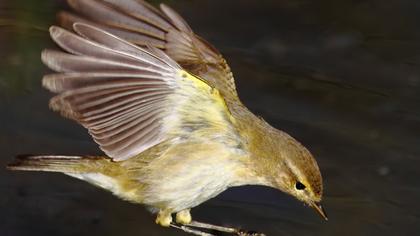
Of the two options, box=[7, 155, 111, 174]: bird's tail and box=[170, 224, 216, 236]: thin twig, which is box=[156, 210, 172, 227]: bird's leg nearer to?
Answer: box=[170, 224, 216, 236]: thin twig

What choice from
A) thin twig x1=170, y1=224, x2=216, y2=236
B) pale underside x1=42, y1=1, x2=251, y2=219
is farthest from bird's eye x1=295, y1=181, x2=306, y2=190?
thin twig x1=170, y1=224, x2=216, y2=236

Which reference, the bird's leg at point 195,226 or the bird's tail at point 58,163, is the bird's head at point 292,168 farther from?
the bird's tail at point 58,163

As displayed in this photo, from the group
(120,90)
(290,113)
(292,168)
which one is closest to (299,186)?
(292,168)

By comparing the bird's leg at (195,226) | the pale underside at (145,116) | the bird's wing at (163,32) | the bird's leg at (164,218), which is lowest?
the bird's leg at (164,218)

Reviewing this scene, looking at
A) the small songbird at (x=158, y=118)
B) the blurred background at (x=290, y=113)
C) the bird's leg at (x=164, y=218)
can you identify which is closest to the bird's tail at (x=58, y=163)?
the small songbird at (x=158, y=118)

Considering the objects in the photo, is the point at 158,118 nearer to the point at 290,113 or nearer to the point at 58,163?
the point at 58,163

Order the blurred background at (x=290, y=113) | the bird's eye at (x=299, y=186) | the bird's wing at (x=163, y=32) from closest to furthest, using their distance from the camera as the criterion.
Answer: the bird's wing at (x=163, y=32) < the bird's eye at (x=299, y=186) < the blurred background at (x=290, y=113)

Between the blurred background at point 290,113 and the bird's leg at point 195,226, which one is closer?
the bird's leg at point 195,226
